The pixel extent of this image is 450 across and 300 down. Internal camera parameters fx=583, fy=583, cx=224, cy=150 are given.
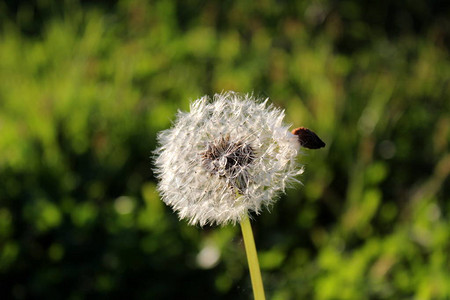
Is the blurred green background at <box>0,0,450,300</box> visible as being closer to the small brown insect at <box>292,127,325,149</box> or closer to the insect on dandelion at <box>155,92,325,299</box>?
the insect on dandelion at <box>155,92,325,299</box>

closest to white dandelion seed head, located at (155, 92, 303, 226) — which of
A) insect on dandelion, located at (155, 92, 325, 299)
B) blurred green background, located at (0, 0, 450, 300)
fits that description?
insect on dandelion, located at (155, 92, 325, 299)

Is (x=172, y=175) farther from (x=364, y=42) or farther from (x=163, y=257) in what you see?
(x=364, y=42)

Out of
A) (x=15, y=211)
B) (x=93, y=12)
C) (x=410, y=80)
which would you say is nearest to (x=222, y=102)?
(x=15, y=211)

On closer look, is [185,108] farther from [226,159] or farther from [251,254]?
[251,254]

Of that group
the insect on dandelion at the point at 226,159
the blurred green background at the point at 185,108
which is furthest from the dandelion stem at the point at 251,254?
the blurred green background at the point at 185,108

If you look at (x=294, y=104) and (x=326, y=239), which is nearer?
(x=326, y=239)

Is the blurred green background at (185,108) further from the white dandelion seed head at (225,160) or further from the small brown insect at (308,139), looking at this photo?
the small brown insect at (308,139)

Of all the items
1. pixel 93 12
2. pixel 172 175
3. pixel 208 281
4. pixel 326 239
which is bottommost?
pixel 172 175
